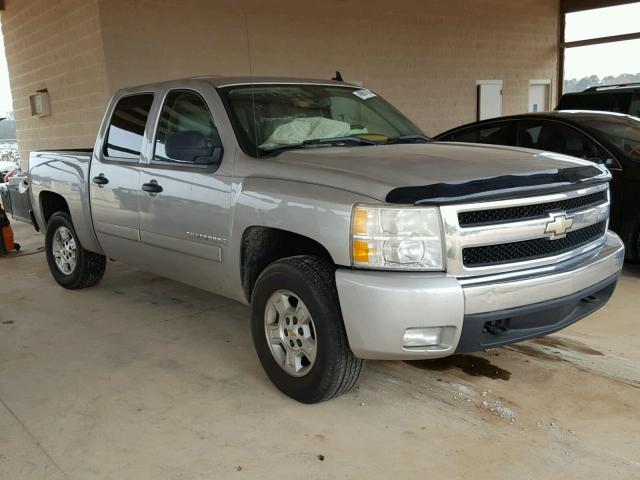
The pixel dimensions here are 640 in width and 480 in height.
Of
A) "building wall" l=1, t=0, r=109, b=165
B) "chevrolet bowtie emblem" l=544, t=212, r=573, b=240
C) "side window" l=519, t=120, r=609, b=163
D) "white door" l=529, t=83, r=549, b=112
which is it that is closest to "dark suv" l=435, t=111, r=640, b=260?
"side window" l=519, t=120, r=609, b=163

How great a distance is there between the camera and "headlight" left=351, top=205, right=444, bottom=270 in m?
2.85

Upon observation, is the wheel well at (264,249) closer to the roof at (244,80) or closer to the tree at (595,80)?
the roof at (244,80)

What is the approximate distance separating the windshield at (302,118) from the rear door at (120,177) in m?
0.99

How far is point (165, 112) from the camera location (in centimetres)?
441

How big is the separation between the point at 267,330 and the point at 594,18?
1820 cm

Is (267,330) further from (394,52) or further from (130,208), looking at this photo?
(394,52)

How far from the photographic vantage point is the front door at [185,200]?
3805 millimetres

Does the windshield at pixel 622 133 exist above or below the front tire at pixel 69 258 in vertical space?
above

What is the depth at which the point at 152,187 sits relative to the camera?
4281 millimetres

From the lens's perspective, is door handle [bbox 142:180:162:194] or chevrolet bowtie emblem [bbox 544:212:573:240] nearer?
chevrolet bowtie emblem [bbox 544:212:573:240]

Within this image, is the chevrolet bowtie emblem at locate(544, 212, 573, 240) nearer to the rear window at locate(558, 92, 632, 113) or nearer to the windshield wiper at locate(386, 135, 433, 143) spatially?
the windshield wiper at locate(386, 135, 433, 143)

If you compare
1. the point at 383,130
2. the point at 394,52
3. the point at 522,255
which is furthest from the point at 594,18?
the point at 522,255

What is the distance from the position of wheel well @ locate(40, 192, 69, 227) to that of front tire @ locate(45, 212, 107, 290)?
0.53 ft

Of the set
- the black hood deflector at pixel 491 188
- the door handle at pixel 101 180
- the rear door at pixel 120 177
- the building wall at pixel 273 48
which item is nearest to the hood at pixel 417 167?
the black hood deflector at pixel 491 188
